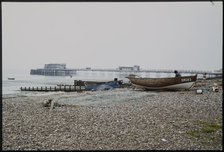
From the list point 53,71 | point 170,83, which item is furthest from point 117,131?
point 53,71

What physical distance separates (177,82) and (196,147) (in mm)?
19226

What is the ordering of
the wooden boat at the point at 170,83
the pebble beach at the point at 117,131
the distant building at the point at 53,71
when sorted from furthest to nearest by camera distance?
Answer: the distant building at the point at 53,71
the wooden boat at the point at 170,83
the pebble beach at the point at 117,131

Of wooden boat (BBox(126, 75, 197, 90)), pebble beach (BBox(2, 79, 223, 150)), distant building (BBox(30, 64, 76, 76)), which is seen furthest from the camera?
distant building (BBox(30, 64, 76, 76))

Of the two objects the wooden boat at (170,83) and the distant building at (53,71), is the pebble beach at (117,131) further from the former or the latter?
the distant building at (53,71)

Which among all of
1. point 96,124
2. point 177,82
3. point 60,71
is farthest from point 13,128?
point 60,71

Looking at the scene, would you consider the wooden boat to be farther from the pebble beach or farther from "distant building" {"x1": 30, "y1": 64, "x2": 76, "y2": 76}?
"distant building" {"x1": 30, "y1": 64, "x2": 76, "y2": 76}

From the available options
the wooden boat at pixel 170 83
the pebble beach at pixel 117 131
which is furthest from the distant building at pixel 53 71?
the pebble beach at pixel 117 131

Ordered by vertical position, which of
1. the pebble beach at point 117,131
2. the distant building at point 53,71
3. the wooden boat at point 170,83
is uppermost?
the distant building at point 53,71

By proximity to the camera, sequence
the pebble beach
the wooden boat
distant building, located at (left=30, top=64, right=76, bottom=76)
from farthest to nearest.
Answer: distant building, located at (left=30, top=64, right=76, bottom=76)
the wooden boat
the pebble beach

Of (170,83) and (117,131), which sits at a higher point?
(170,83)

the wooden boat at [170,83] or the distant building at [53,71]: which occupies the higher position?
the distant building at [53,71]

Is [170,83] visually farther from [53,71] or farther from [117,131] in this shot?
[53,71]

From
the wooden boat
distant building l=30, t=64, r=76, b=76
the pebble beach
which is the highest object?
distant building l=30, t=64, r=76, b=76

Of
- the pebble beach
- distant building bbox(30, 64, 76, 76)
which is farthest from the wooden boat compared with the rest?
distant building bbox(30, 64, 76, 76)
